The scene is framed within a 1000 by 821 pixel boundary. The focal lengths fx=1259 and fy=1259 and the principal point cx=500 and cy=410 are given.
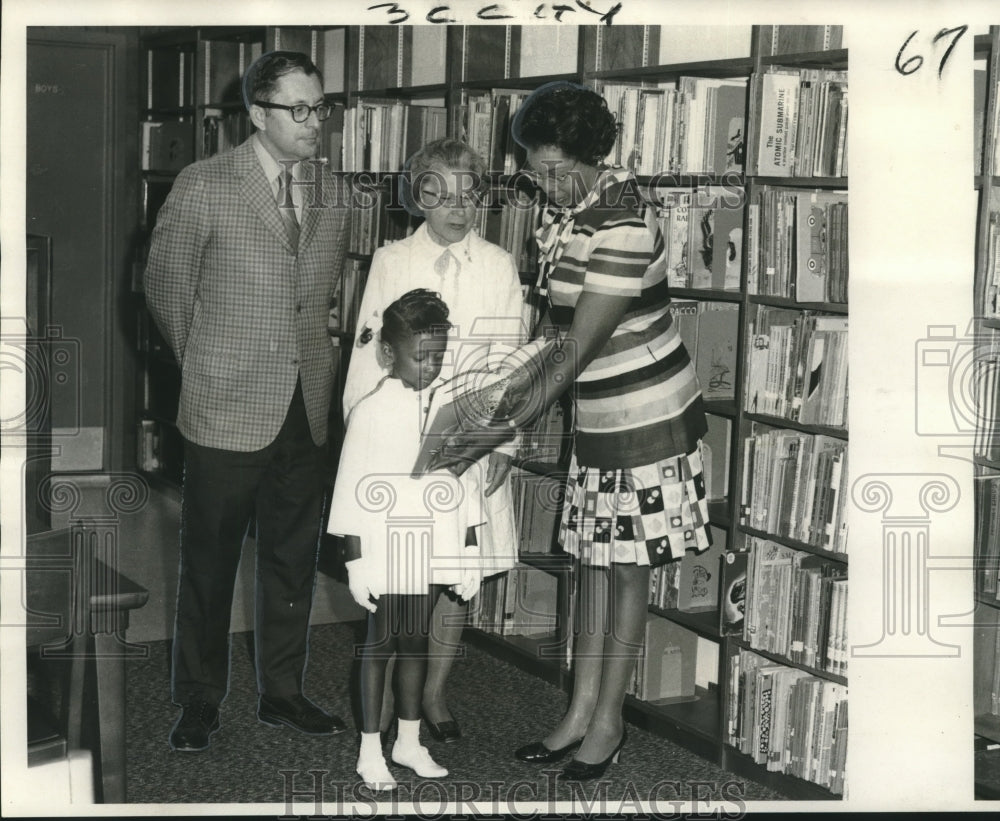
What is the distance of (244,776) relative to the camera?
3051mm

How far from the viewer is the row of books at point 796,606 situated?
2.93 metres

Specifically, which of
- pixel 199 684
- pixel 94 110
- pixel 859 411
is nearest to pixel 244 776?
pixel 199 684

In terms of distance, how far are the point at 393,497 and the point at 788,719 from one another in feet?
3.60

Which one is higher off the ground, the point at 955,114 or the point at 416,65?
the point at 416,65

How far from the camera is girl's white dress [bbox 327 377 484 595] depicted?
2967mm

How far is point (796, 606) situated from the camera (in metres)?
3.03

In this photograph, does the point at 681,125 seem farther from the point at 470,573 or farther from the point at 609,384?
the point at 470,573

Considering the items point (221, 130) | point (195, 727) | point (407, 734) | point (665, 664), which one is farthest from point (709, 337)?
point (221, 130)

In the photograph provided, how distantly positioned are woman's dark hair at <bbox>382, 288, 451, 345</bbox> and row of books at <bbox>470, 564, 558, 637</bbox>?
3.46 feet

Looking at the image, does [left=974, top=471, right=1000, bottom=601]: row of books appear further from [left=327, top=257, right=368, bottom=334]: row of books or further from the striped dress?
[left=327, top=257, right=368, bottom=334]: row of books

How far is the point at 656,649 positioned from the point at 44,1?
2180 millimetres

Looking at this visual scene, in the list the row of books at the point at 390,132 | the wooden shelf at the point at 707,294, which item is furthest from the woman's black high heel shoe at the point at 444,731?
the row of books at the point at 390,132

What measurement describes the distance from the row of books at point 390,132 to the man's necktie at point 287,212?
919 millimetres

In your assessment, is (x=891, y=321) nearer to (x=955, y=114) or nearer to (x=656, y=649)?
(x=955, y=114)
